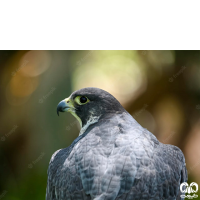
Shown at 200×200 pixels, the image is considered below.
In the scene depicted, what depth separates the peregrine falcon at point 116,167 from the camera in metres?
2.51

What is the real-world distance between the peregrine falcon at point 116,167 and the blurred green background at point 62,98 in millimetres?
3651

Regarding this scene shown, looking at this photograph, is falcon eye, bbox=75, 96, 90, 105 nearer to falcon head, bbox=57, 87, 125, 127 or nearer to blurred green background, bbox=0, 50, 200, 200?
falcon head, bbox=57, 87, 125, 127

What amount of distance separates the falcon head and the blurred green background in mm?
3302

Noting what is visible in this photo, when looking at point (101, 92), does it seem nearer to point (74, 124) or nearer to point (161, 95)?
point (74, 124)

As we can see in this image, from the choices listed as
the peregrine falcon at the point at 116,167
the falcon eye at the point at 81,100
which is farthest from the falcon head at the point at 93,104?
the peregrine falcon at the point at 116,167

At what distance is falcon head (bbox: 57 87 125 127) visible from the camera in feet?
11.1

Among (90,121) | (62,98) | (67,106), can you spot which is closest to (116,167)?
(90,121)

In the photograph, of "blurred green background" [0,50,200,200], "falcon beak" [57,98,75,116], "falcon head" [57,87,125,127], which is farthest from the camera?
"blurred green background" [0,50,200,200]

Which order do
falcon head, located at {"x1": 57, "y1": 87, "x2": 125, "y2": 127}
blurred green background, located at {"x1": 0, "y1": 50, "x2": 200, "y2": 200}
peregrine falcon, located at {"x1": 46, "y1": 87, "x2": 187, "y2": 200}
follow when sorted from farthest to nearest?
blurred green background, located at {"x1": 0, "y1": 50, "x2": 200, "y2": 200}, falcon head, located at {"x1": 57, "y1": 87, "x2": 125, "y2": 127}, peregrine falcon, located at {"x1": 46, "y1": 87, "x2": 187, "y2": 200}

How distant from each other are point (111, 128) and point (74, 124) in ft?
12.7

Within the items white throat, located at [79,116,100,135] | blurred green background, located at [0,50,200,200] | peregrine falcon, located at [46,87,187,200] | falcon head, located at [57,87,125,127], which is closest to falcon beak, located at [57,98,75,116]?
falcon head, located at [57,87,125,127]

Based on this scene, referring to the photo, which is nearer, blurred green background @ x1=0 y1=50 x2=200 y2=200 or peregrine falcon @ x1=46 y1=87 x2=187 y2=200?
peregrine falcon @ x1=46 y1=87 x2=187 y2=200

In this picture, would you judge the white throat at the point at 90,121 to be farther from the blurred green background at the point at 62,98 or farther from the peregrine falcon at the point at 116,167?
the blurred green background at the point at 62,98

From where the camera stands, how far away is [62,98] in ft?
22.1
